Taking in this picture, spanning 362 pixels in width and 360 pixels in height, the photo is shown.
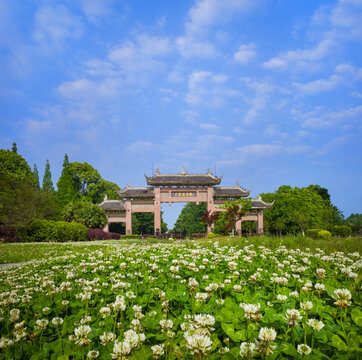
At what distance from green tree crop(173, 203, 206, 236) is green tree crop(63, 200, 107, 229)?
82.3 feet

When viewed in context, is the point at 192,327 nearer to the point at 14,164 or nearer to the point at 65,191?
the point at 14,164

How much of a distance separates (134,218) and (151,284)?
152 feet

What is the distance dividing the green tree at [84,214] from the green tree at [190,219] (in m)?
25.1

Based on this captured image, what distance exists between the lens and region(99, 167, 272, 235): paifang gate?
36000mm

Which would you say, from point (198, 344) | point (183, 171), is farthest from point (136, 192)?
point (198, 344)

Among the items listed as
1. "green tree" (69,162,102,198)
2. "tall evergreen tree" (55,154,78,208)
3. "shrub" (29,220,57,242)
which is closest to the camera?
"shrub" (29,220,57,242)

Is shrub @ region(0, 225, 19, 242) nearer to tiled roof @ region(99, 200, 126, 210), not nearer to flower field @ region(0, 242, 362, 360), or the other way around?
tiled roof @ region(99, 200, 126, 210)

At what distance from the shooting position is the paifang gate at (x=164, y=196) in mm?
36000

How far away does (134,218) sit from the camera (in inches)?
1923

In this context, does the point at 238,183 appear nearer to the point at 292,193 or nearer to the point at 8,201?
the point at 292,193

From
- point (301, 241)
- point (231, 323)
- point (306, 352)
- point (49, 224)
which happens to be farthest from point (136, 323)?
point (49, 224)

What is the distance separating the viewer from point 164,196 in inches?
1435

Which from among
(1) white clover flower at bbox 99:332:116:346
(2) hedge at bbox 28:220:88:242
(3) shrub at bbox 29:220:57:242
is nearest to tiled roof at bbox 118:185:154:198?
(2) hedge at bbox 28:220:88:242

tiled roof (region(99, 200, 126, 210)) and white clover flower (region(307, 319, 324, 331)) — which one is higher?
tiled roof (region(99, 200, 126, 210))
